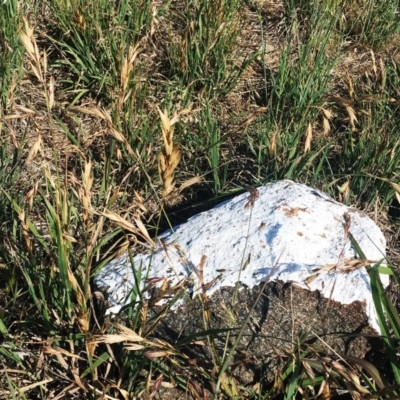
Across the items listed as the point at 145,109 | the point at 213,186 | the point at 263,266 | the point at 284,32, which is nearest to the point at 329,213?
the point at 263,266

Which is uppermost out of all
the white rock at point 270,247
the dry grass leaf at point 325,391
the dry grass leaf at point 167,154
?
the dry grass leaf at point 167,154

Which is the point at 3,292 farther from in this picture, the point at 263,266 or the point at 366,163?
the point at 366,163

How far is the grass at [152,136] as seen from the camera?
68.5 inches

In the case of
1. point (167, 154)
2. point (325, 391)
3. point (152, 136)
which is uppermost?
point (167, 154)

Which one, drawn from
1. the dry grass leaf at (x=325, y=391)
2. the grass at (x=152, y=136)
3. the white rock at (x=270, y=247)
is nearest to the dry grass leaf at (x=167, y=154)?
the grass at (x=152, y=136)

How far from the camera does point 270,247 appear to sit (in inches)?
74.1

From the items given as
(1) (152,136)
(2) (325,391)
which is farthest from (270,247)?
(1) (152,136)

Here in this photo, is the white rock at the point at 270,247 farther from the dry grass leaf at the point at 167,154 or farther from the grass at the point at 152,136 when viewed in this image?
the dry grass leaf at the point at 167,154

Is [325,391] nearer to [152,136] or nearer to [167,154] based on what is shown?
[167,154]

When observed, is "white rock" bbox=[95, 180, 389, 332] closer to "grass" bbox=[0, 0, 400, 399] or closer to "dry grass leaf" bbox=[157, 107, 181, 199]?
"grass" bbox=[0, 0, 400, 399]

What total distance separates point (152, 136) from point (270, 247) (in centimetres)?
78

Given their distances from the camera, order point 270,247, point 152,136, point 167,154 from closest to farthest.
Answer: point 167,154 → point 270,247 → point 152,136

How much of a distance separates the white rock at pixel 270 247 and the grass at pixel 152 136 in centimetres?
9

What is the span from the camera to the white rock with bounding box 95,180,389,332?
1817 mm
